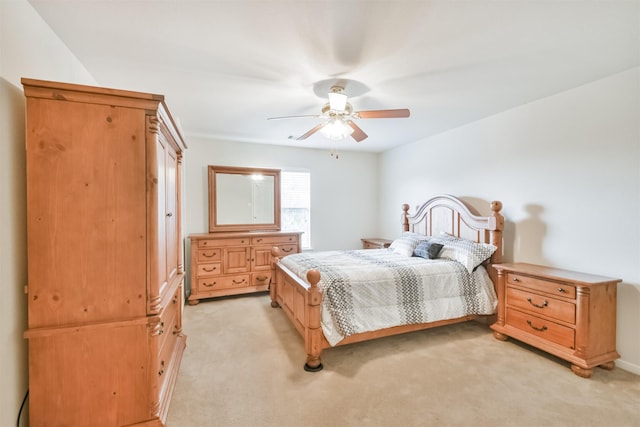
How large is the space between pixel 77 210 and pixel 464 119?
403cm

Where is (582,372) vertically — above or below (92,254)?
below

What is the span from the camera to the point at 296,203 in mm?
5223

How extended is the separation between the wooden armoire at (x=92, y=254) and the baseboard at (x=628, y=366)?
3639 mm

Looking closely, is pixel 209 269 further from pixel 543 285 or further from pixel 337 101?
pixel 543 285

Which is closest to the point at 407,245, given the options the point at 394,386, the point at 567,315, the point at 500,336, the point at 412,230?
the point at 412,230

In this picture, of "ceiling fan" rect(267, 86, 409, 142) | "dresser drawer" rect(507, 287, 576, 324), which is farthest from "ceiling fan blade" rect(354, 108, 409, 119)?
"dresser drawer" rect(507, 287, 576, 324)

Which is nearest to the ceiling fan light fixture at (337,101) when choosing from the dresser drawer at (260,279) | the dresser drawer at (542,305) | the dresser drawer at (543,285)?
the dresser drawer at (543,285)

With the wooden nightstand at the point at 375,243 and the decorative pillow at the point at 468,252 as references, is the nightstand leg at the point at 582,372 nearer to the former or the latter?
the decorative pillow at the point at 468,252

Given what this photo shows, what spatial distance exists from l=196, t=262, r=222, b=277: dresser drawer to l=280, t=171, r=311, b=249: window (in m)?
1.38

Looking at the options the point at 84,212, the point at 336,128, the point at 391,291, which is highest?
the point at 336,128

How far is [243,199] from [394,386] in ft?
11.7

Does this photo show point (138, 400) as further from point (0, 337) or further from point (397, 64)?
point (397, 64)

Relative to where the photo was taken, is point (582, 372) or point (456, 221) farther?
point (456, 221)

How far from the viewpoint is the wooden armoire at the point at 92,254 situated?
1.39 m
